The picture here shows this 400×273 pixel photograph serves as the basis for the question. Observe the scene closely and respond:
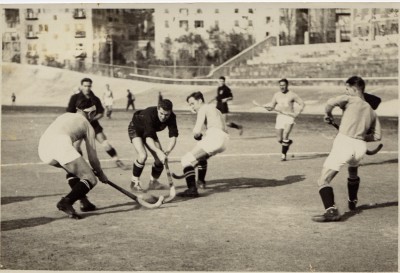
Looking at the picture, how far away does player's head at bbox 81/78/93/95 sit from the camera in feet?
23.1

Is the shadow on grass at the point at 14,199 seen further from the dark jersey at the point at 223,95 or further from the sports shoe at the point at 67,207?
the dark jersey at the point at 223,95

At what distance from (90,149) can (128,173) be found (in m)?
1.19

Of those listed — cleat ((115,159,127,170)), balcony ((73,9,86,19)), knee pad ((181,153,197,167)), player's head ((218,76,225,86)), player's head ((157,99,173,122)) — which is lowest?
cleat ((115,159,127,170))

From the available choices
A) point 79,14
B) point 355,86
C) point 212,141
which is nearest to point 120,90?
point 79,14

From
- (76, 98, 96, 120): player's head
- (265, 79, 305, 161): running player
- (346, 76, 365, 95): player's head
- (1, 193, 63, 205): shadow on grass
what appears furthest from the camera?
(265, 79, 305, 161): running player

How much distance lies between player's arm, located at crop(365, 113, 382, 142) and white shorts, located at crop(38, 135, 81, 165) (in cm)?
293

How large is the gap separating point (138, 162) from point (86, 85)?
1.24m

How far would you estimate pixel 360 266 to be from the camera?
4902 mm

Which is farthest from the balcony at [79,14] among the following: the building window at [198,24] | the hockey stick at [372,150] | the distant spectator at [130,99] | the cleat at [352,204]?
the cleat at [352,204]

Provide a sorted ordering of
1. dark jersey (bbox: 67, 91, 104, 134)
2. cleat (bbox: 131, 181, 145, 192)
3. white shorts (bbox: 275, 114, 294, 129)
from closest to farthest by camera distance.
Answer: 1. cleat (bbox: 131, 181, 145, 192)
2. dark jersey (bbox: 67, 91, 104, 134)
3. white shorts (bbox: 275, 114, 294, 129)

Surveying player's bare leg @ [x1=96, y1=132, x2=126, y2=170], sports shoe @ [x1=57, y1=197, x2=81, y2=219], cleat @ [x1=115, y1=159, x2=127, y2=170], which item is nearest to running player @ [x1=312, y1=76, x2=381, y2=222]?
sports shoe @ [x1=57, y1=197, x2=81, y2=219]

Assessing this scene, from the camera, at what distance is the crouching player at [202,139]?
6543 mm

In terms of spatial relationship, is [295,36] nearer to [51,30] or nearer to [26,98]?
[51,30]

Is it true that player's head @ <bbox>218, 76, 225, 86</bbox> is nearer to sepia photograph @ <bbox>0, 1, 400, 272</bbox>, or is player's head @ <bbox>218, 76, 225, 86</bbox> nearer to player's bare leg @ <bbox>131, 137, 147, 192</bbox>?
sepia photograph @ <bbox>0, 1, 400, 272</bbox>
